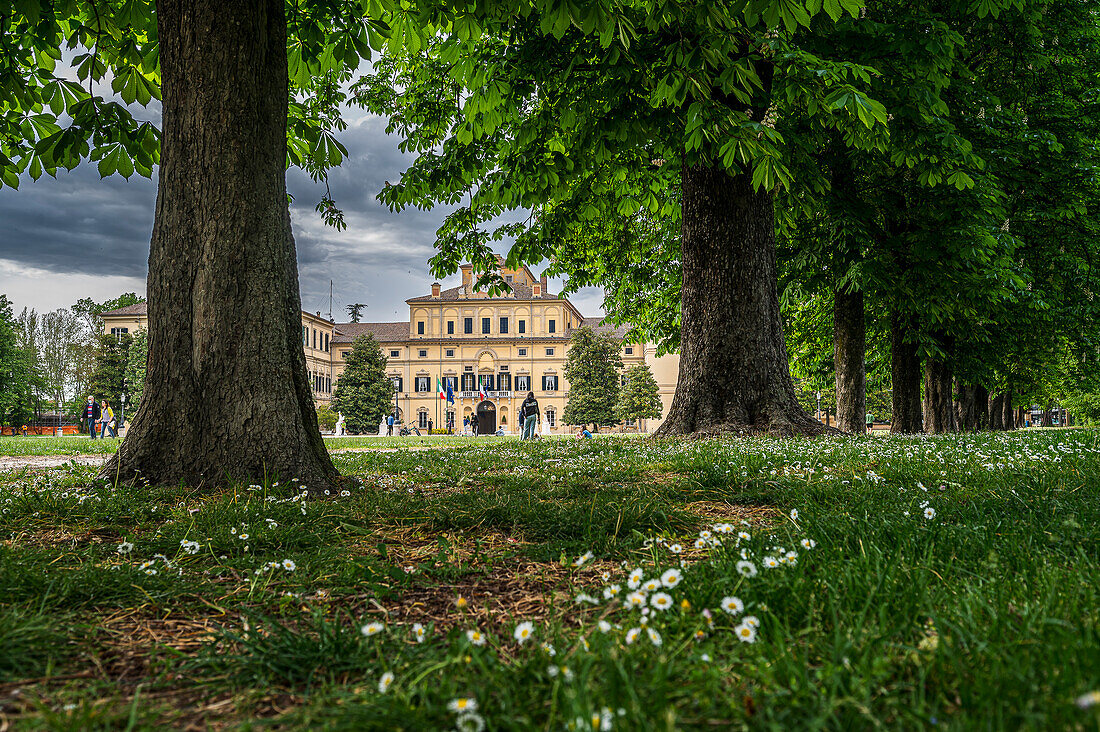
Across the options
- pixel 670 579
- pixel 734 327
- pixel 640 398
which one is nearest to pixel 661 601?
pixel 670 579

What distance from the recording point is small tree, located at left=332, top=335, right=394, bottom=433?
207 feet

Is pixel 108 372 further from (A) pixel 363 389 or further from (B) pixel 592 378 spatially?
(B) pixel 592 378

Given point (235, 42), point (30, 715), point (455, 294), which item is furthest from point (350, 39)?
point (455, 294)

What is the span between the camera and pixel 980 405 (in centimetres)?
2423

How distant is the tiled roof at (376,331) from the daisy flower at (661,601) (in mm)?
84183

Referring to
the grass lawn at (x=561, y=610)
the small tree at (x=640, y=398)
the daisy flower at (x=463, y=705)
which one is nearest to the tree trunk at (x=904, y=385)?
the grass lawn at (x=561, y=610)

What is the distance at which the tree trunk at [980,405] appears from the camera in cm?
2302

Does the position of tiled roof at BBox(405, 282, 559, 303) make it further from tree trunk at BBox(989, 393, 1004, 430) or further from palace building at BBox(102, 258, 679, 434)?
tree trunk at BBox(989, 393, 1004, 430)

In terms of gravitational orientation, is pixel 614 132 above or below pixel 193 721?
above

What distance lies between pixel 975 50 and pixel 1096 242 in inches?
191

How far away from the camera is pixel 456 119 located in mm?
10719

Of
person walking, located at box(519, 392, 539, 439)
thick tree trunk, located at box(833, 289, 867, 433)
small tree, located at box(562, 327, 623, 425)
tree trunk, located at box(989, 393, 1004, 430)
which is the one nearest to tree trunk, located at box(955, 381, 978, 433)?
tree trunk, located at box(989, 393, 1004, 430)

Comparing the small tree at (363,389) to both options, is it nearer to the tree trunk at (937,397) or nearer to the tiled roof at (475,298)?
the tiled roof at (475,298)

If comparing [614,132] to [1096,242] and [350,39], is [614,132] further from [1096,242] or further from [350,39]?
[1096,242]
